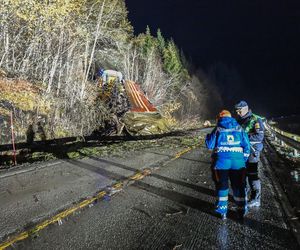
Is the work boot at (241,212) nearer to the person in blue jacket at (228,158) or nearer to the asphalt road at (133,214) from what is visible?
the person in blue jacket at (228,158)

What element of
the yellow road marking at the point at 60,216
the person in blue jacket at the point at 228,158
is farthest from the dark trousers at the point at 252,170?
the yellow road marking at the point at 60,216

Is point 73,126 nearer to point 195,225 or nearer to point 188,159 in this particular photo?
point 188,159

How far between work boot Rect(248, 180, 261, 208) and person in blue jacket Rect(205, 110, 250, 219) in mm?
1025

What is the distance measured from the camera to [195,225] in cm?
579

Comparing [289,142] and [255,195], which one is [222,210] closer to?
[255,195]

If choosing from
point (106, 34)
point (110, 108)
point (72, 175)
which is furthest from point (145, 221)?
point (106, 34)

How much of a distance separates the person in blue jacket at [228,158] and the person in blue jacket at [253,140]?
1.07 meters

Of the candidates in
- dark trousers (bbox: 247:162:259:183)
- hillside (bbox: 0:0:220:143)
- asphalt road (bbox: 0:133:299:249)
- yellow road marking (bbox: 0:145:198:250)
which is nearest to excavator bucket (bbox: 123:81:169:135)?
hillside (bbox: 0:0:220:143)

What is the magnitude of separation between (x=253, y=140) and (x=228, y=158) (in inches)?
56.2

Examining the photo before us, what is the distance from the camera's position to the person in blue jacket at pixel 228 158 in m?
5.93

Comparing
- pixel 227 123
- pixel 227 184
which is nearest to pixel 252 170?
pixel 227 184

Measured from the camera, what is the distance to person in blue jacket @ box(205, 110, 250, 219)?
5934 millimetres

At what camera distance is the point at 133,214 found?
623 cm

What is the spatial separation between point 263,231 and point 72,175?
5457 millimetres
